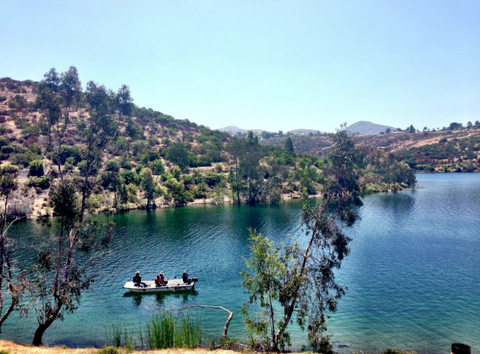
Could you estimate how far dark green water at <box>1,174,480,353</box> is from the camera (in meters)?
27.4

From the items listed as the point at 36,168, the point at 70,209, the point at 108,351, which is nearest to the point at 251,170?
the point at 36,168

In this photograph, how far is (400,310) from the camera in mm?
31312

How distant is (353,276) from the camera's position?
3966cm

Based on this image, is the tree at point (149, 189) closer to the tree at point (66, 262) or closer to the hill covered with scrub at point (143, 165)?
the hill covered with scrub at point (143, 165)

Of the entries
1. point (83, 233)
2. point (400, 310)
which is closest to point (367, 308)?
point (400, 310)

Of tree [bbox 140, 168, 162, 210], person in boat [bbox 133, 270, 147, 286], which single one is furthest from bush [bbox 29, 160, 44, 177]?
person in boat [bbox 133, 270, 147, 286]

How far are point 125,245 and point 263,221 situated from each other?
31.7m

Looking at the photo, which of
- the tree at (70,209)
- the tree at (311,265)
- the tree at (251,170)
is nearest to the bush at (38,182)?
the tree at (251,170)

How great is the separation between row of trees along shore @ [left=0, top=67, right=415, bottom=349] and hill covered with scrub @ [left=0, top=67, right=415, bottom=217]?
318mm

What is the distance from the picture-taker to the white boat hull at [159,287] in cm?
3506

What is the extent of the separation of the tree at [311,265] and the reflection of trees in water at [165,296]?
503 inches

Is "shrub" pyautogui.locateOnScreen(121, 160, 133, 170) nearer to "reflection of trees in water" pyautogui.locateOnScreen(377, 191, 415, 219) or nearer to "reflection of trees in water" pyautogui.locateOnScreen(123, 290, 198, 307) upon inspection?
"reflection of trees in water" pyautogui.locateOnScreen(123, 290, 198, 307)

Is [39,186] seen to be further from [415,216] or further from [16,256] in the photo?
[415,216]

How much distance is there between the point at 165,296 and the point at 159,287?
1.24m
